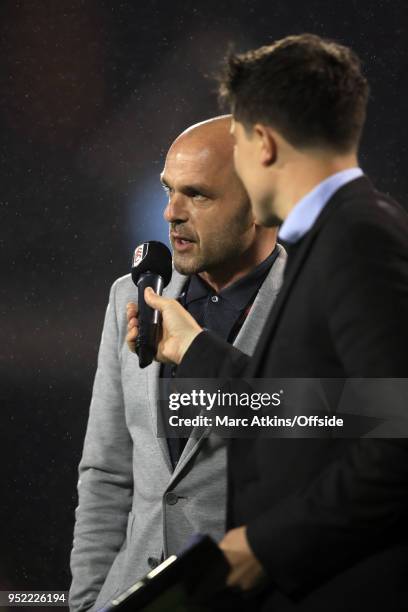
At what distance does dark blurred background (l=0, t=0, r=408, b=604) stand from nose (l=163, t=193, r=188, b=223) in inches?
18.6

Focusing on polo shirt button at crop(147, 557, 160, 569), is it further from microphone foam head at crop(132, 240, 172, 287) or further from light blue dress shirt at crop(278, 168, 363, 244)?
light blue dress shirt at crop(278, 168, 363, 244)

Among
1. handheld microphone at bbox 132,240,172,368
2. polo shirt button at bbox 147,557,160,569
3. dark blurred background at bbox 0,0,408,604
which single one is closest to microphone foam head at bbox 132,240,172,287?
handheld microphone at bbox 132,240,172,368

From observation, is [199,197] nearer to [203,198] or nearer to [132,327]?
[203,198]

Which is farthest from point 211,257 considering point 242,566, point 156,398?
point 242,566

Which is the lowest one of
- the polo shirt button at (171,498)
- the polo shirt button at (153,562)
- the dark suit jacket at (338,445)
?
the polo shirt button at (153,562)

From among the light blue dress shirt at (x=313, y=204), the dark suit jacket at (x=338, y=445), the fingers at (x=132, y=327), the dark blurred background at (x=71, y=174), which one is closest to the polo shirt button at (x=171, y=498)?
the fingers at (x=132, y=327)

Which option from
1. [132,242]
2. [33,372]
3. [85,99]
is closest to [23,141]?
[85,99]

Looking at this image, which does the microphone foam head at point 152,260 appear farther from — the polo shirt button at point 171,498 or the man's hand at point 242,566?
the man's hand at point 242,566

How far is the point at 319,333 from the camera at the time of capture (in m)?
0.72

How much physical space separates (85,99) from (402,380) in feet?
4.24

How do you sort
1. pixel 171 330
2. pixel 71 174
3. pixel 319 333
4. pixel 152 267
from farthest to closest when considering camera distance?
1. pixel 71 174
2. pixel 152 267
3. pixel 171 330
4. pixel 319 333

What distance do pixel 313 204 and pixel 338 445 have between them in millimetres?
224

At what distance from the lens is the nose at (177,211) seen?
1.18 meters

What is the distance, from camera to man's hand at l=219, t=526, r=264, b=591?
72 cm
